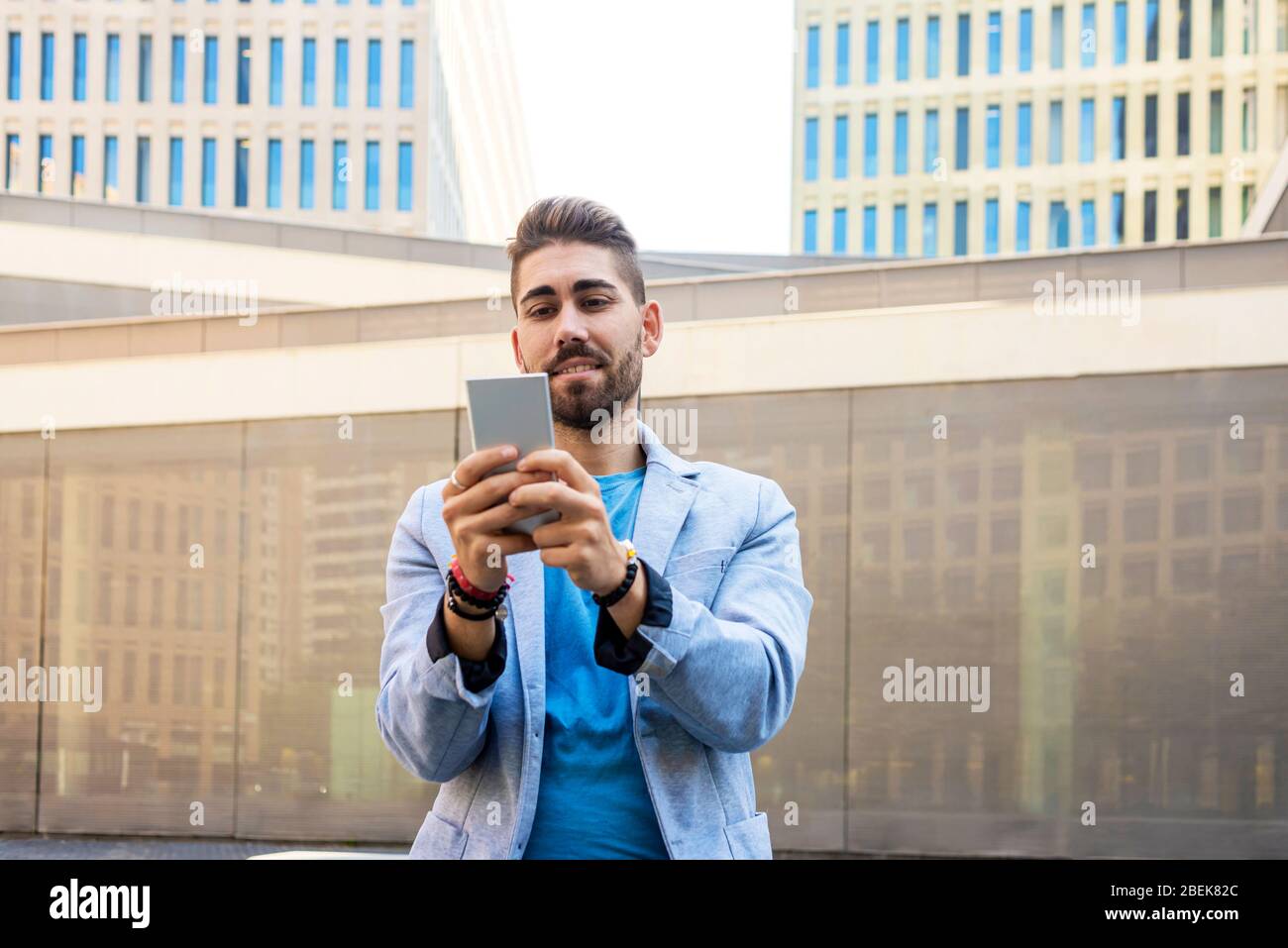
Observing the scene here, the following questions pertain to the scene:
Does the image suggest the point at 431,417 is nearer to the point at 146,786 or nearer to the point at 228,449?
the point at 228,449

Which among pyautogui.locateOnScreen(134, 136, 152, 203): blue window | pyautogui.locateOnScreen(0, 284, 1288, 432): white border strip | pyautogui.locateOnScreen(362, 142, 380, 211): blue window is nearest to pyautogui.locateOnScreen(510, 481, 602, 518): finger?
pyautogui.locateOnScreen(0, 284, 1288, 432): white border strip

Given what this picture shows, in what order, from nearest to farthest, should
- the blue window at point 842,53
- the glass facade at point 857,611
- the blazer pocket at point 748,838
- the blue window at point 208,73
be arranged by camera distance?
the blazer pocket at point 748,838 → the glass facade at point 857,611 → the blue window at point 208,73 → the blue window at point 842,53

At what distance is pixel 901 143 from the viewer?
53219 millimetres

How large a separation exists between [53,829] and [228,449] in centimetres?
363

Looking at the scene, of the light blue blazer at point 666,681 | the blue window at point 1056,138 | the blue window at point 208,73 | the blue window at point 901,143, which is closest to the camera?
the light blue blazer at point 666,681

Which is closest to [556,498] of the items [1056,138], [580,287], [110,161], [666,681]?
[666,681]

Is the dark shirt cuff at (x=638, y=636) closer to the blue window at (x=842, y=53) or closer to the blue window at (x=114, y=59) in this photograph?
the blue window at (x=842, y=53)

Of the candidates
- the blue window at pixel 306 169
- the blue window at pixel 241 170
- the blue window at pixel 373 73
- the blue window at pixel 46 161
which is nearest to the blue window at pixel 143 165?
the blue window at pixel 46 161

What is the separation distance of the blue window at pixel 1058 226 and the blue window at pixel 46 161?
40.6 meters

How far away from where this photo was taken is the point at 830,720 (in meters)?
9.80

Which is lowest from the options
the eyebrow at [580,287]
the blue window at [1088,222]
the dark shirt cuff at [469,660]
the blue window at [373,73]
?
the dark shirt cuff at [469,660]

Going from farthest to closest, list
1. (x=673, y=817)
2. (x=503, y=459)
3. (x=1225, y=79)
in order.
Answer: (x=1225, y=79), (x=673, y=817), (x=503, y=459)

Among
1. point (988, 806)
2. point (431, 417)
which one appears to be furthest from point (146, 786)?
point (988, 806)

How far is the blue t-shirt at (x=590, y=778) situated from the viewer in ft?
6.34
